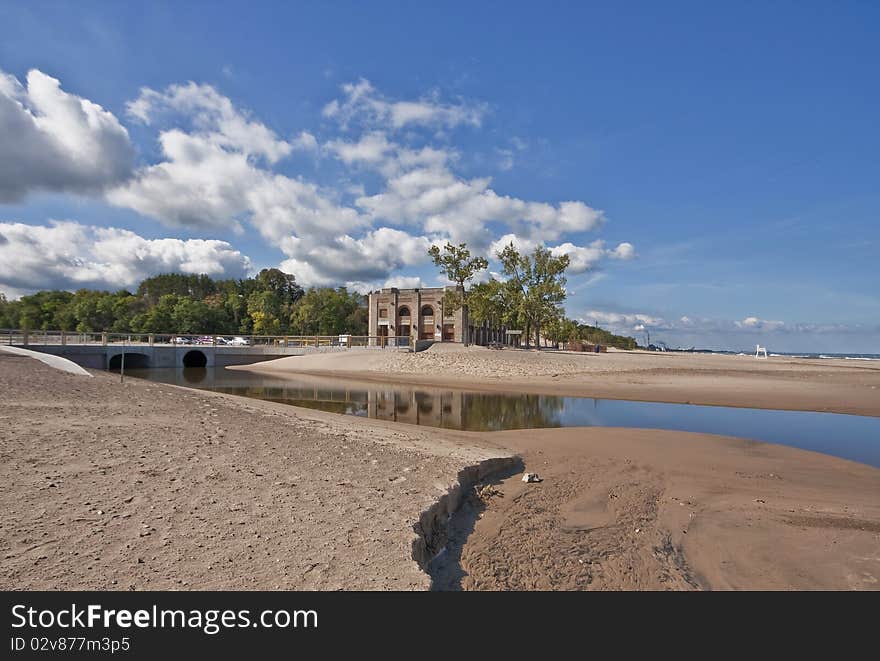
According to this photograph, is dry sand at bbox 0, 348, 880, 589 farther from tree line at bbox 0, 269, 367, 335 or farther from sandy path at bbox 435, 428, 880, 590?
tree line at bbox 0, 269, 367, 335

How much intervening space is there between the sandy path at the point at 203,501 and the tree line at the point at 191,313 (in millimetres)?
86366

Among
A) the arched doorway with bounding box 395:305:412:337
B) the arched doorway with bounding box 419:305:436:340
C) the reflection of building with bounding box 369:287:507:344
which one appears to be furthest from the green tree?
the arched doorway with bounding box 419:305:436:340

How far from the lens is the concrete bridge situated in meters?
46.5

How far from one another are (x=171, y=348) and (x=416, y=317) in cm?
3916

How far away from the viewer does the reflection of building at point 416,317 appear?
259 ft

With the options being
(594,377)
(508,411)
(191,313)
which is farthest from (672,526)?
(191,313)

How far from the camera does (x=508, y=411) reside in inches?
851

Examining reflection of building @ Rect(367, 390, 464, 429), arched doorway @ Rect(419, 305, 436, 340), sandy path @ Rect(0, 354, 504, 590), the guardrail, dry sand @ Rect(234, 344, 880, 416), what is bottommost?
reflection of building @ Rect(367, 390, 464, 429)

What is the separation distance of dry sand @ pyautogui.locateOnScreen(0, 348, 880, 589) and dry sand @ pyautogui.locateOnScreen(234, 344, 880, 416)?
55.6ft

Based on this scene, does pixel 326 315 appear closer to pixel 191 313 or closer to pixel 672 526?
→ pixel 191 313

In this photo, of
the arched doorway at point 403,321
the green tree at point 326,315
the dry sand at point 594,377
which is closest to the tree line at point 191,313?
the green tree at point 326,315

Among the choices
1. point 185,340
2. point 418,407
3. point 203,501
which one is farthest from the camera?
point 185,340
